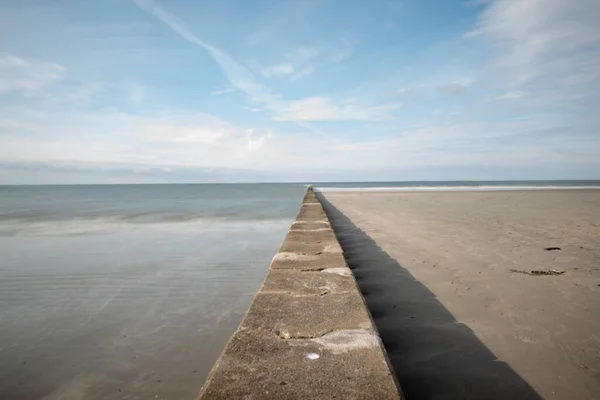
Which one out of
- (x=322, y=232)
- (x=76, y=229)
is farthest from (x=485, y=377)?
(x=76, y=229)

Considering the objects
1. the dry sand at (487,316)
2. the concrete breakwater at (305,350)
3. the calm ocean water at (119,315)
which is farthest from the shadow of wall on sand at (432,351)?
the calm ocean water at (119,315)

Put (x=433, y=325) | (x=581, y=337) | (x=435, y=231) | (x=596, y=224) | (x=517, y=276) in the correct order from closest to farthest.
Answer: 1. (x=581, y=337)
2. (x=433, y=325)
3. (x=517, y=276)
4. (x=435, y=231)
5. (x=596, y=224)

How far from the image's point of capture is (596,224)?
8.55m

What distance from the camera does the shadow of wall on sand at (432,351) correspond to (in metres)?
1.87

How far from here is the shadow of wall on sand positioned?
1869mm

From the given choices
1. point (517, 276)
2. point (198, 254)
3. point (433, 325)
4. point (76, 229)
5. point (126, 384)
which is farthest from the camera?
point (76, 229)

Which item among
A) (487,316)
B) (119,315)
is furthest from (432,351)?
(119,315)

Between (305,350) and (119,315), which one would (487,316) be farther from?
(119,315)

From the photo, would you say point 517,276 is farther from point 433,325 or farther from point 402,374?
point 402,374

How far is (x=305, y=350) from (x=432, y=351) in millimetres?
1224

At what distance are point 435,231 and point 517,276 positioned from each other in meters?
3.75


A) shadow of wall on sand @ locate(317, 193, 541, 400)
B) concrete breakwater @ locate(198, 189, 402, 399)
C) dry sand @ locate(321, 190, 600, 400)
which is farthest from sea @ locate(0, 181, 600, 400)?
dry sand @ locate(321, 190, 600, 400)

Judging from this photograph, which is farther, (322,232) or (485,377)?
(322,232)

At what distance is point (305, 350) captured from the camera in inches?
62.0
